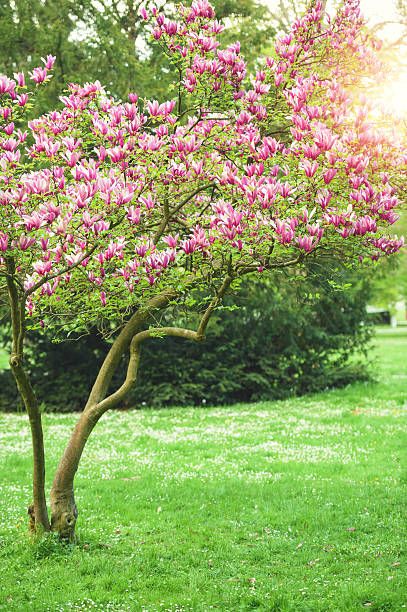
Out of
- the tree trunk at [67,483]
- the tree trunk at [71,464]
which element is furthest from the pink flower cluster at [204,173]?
the tree trunk at [67,483]

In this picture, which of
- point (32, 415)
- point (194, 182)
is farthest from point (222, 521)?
point (194, 182)

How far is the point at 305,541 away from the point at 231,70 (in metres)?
4.51

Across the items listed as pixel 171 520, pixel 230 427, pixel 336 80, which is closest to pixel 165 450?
pixel 230 427

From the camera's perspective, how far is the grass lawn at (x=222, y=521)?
5883 mm

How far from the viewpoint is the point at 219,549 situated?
6.93 meters

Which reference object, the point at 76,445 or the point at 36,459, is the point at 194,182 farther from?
the point at 36,459

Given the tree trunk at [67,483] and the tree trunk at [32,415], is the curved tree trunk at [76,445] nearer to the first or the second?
the tree trunk at [67,483]

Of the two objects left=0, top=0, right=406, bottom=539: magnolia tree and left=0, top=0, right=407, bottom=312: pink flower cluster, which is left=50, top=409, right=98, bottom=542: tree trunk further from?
left=0, top=0, right=407, bottom=312: pink flower cluster

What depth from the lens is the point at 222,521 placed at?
7820 mm

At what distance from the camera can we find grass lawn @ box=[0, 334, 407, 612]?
5.88 metres

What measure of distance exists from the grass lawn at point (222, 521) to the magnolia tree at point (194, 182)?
2.90 ft

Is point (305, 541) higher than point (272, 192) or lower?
lower

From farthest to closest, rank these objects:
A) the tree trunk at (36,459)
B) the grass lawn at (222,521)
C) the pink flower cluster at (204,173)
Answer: the tree trunk at (36,459) → the grass lawn at (222,521) → the pink flower cluster at (204,173)

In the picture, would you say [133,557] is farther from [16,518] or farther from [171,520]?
[16,518]
